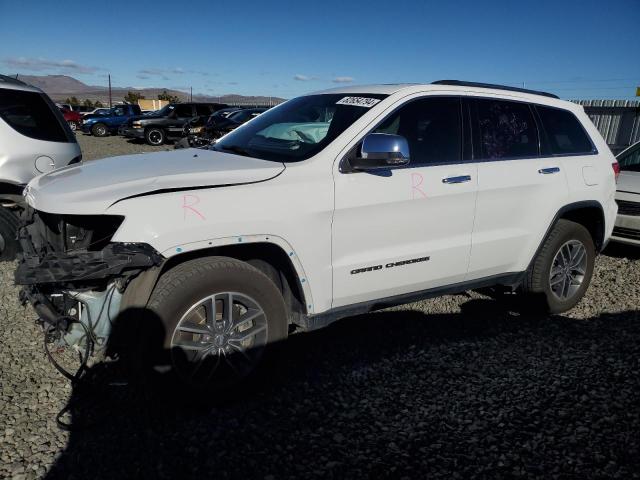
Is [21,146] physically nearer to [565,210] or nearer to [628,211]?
[565,210]

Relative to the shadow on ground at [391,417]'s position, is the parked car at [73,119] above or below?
above

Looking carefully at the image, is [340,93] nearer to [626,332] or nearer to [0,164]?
[626,332]

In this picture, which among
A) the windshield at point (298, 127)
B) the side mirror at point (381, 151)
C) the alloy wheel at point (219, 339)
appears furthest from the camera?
the windshield at point (298, 127)

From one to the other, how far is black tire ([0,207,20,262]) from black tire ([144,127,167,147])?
1812 centimetres

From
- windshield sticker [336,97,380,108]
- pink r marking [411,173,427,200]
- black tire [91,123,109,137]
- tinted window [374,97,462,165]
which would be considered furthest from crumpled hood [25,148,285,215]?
black tire [91,123,109,137]

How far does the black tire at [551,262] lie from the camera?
4.30 meters

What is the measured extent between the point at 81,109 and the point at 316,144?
47.5 m

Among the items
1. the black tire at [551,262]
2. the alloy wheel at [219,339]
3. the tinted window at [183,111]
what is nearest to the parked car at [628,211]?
the black tire at [551,262]

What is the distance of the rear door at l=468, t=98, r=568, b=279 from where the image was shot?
381 centimetres

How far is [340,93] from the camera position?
3926 mm

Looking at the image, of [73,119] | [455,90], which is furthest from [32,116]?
[73,119]

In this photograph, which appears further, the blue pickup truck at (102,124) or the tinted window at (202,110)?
the blue pickup truck at (102,124)

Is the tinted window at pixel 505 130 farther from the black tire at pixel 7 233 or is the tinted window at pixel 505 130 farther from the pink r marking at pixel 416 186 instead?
the black tire at pixel 7 233

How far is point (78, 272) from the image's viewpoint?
2.56 metres
